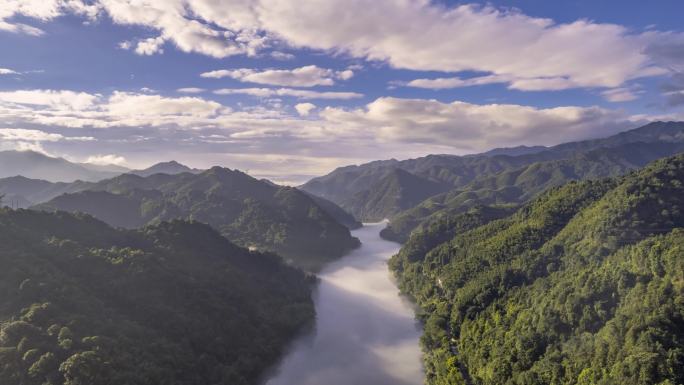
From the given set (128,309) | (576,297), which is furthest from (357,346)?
(576,297)

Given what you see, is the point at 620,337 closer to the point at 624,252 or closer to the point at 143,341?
the point at 624,252

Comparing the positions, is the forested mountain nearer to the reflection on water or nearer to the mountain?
the reflection on water

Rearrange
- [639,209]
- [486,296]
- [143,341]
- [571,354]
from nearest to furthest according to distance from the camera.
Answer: [571,354]
[143,341]
[639,209]
[486,296]

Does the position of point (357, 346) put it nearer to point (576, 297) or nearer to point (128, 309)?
point (128, 309)

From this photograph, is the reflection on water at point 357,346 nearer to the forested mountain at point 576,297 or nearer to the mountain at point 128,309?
the mountain at point 128,309

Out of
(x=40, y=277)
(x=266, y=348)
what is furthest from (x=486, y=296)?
(x=40, y=277)

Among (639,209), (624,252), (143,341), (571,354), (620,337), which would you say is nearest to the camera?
(620,337)
